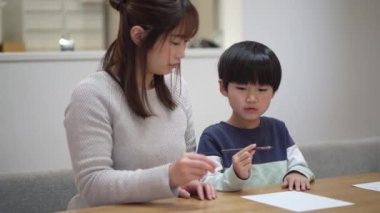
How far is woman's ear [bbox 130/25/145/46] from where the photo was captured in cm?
140

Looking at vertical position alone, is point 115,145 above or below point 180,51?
below

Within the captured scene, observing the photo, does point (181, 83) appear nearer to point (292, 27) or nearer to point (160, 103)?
point (160, 103)

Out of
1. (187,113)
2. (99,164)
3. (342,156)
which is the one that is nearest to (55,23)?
(342,156)

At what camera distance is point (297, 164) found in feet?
5.38

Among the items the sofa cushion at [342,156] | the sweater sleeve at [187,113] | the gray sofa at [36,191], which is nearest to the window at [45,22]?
the sofa cushion at [342,156]

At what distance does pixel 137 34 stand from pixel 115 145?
0.29 metres

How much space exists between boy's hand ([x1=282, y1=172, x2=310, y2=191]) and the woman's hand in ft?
0.77

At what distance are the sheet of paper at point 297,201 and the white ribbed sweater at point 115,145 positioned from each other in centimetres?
23

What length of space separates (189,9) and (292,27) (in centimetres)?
136

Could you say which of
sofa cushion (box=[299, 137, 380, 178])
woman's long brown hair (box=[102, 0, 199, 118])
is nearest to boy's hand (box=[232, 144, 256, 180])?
woman's long brown hair (box=[102, 0, 199, 118])

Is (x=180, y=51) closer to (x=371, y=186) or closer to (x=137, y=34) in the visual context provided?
(x=137, y=34)

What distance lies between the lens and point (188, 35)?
1.41m

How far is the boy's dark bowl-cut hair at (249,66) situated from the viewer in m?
1.65

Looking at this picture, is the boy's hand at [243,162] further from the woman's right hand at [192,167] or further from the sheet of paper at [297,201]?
the woman's right hand at [192,167]
